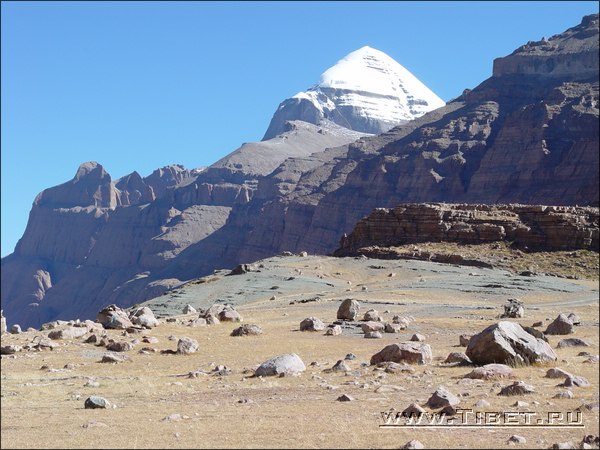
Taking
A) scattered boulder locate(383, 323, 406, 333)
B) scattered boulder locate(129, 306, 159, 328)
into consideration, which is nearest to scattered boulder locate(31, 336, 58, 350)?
scattered boulder locate(129, 306, 159, 328)

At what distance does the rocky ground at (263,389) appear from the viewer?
13.9 m

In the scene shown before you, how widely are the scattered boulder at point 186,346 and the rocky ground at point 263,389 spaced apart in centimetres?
11

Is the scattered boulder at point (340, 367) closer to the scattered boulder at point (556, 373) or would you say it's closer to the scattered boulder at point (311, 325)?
the scattered boulder at point (556, 373)

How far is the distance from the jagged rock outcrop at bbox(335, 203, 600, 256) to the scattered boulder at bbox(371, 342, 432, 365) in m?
56.6

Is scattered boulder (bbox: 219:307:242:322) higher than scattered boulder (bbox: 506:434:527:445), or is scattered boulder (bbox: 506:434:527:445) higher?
scattered boulder (bbox: 506:434:527:445)

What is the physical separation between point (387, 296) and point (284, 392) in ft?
114

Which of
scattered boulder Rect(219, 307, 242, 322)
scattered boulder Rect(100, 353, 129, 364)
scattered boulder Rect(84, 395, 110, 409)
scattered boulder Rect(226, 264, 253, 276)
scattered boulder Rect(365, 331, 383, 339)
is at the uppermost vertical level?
scattered boulder Rect(84, 395, 110, 409)

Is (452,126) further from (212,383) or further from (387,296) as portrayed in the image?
(212,383)

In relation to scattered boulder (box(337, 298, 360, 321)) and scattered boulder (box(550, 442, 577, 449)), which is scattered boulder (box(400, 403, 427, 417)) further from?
scattered boulder (box(337, 298, 360, 321))

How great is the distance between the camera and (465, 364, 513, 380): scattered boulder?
1911 centimetres

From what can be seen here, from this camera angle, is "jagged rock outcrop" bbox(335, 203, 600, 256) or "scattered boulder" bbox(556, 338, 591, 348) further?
"jagged rock outcrop" bbox(335, 203, 600, 256)

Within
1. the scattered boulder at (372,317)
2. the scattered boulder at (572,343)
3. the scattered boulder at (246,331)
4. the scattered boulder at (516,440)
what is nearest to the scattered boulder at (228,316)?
the scattered boulder at (372,317)

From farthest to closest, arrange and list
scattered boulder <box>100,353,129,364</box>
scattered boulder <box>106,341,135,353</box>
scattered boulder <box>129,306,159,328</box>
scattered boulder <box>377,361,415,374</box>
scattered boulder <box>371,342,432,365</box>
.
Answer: scattered boulder <box>129,306,159,328</box>, scattered boulder <box>106,341,135,353</box>, scattered boulder <box>100,353,129,364</box>, scattered boulder <box>371,342,432,365</box>, scattered boulder <box>377,361,415,374</box>

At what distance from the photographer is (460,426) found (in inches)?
→ 563
